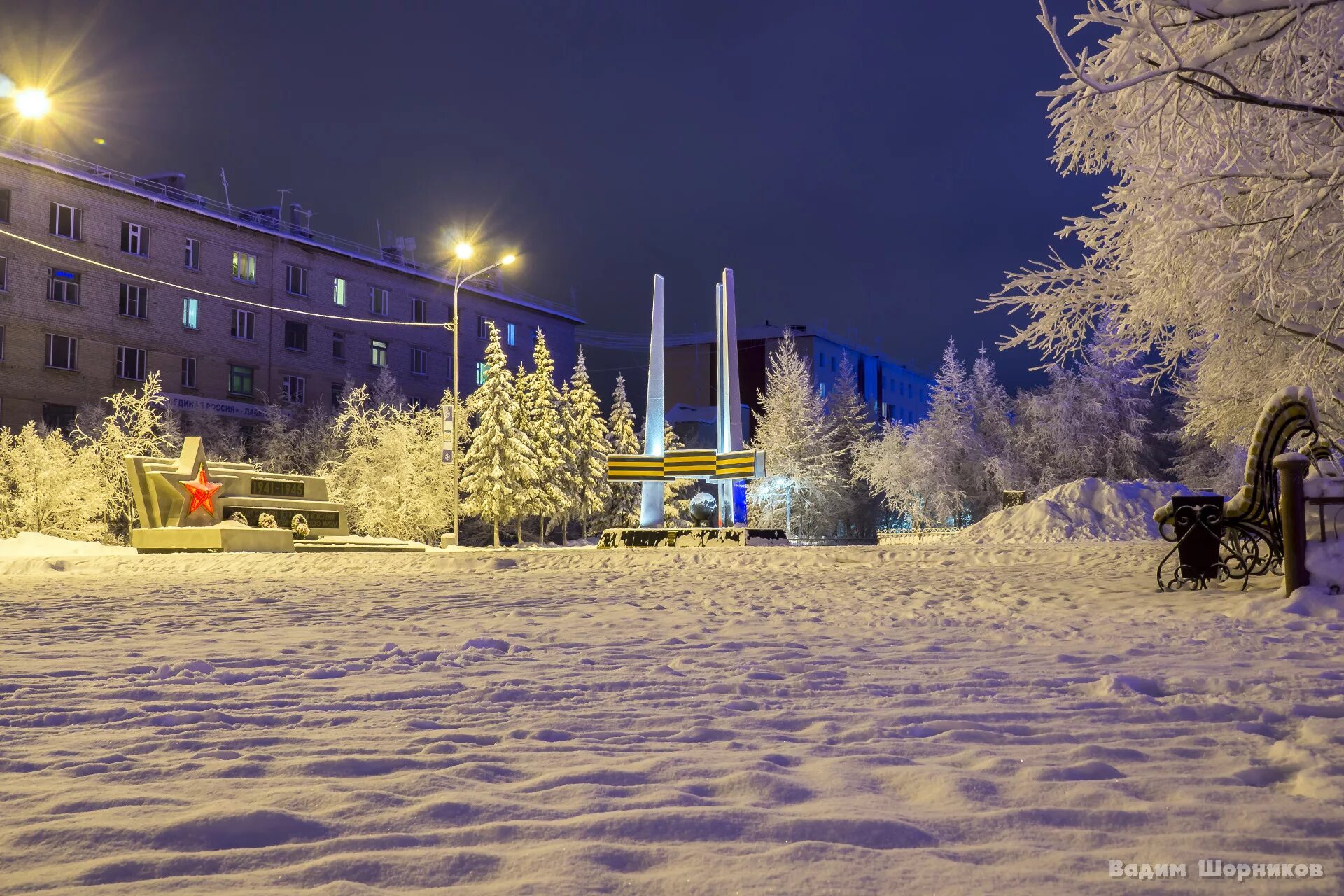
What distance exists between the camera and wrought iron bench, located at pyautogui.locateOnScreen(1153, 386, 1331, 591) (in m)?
11.2

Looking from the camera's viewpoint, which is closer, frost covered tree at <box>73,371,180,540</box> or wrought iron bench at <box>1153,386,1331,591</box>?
wrought iron bench at <box>1153,386,1331,591</box>

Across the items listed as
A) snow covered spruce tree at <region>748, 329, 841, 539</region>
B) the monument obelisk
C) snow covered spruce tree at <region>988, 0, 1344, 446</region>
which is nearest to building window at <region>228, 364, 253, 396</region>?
the monument obelisk

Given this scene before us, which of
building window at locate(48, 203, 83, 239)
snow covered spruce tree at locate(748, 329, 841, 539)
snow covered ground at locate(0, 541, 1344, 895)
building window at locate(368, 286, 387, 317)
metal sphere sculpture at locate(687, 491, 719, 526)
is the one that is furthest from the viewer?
snow covered spruce tree at locate(748, 329, 841, 539)

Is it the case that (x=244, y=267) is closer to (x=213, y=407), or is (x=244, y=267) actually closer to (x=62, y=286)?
(x=213, y=407)

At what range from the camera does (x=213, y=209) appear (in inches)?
1854

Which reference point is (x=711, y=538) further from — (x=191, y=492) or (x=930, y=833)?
(x=930, y=833)

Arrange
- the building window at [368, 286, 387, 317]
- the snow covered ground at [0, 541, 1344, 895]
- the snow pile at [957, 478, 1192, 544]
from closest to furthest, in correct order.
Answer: the snow covered ground at [0, 541, 1344, 895]
the snow pile at [957, 478, 1192, 544]
the building window at [368, 286, 387, 317]

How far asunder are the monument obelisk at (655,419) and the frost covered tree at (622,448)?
16013 mm

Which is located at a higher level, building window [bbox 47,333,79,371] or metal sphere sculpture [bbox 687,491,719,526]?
building window [bbox 47,333,79,371]

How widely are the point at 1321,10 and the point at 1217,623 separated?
4943 millimetres

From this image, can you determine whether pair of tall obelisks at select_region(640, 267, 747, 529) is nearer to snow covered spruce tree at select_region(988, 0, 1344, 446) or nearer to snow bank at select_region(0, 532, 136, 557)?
snow bank at select_region(0, 532, 136, 557)

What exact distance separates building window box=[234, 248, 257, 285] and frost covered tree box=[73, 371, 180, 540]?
319 inches

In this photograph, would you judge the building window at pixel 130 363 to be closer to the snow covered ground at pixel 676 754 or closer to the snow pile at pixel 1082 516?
the snow pile at pixel 1082 516

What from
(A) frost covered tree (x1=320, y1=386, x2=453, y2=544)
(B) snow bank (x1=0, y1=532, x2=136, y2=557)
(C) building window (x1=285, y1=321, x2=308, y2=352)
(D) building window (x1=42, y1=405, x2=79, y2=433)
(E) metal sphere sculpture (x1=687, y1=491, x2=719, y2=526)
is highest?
(C) building window (x1=285, y1=321, x2=308, y2=352)
